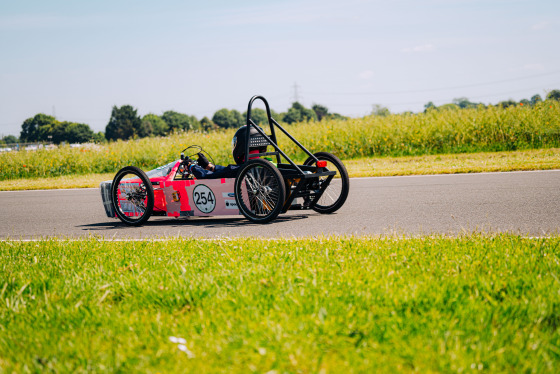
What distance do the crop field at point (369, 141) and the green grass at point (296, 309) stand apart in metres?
11.4

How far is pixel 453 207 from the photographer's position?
24.3 ft

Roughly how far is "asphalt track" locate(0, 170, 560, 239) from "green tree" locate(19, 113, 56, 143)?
459ft

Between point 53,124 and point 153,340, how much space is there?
498 ft

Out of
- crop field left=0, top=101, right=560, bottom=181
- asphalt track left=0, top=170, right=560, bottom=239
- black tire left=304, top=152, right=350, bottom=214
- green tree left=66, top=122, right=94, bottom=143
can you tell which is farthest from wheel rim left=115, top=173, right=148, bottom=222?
green tree left=66, top=122, right=94, bottom=143

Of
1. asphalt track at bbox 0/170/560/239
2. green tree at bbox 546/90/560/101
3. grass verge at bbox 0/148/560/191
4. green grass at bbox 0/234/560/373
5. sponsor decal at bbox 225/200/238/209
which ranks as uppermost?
green tree at bbox 546/90/560/101

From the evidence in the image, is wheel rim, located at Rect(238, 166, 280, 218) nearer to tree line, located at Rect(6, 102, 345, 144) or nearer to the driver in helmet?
the driver in helmet

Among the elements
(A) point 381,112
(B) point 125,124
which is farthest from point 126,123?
(A) point 381,112

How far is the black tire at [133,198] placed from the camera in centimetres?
744

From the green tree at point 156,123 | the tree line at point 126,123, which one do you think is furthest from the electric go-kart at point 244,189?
the green tree at point 156,123

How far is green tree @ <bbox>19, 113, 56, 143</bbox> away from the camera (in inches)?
5448

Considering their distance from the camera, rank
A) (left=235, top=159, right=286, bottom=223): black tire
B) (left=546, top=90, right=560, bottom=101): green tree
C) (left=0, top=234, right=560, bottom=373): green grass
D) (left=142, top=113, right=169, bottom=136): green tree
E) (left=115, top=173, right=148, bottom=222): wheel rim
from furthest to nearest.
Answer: (left=142, top=113, right=169, bottom=136): green tree → (left=546, top=90, right=560, bottom=101): green tree → (left=115, top=173, right=148, bottom=222): wheel rim → (left=235, top=159, right=286, bottom=223): black tire → (left=0, top=234, right=560, bottom=373): green grass

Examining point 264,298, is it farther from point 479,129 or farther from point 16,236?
point 479,129

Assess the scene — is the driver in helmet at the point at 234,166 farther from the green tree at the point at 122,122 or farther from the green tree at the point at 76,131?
the green tree at the point at 76,131

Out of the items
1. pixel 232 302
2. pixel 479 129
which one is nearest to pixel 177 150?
pixel 479 129
